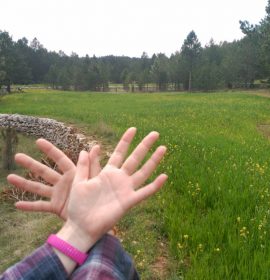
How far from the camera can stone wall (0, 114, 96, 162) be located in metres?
11.8

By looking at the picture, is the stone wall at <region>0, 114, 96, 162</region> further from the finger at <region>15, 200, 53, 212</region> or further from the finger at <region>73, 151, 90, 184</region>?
the finger at <region>73, 151, 90, 184</region>

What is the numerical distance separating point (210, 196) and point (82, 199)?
380cm

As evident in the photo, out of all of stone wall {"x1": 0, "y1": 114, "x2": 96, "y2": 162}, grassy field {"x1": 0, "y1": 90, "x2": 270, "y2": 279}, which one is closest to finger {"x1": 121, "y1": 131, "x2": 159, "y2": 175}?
grassy field {"x1": 0, "y1": 90, "x2": 270, "y2": 279}

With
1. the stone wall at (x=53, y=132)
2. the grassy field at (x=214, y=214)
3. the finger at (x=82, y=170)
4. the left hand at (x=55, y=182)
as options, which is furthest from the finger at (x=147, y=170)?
the stone wall at (x=53, y=132)

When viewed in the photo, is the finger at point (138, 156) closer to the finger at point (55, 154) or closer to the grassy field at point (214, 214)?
the finger at point (55, 154)

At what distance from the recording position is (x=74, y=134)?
1362 centimetres

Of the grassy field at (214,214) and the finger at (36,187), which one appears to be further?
the grassy field at (214,214)

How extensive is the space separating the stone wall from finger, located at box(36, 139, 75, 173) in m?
8.78

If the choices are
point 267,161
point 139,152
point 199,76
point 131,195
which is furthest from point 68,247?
point 199,76

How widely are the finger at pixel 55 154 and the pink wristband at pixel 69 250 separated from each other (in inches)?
14.4

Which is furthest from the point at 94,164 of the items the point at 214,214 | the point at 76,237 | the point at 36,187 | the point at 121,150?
the point at 214,214

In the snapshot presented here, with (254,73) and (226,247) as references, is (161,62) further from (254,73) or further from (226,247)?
(226,247)

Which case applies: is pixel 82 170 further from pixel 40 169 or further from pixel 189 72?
pixel 189 72

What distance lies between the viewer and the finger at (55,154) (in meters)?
1.68
